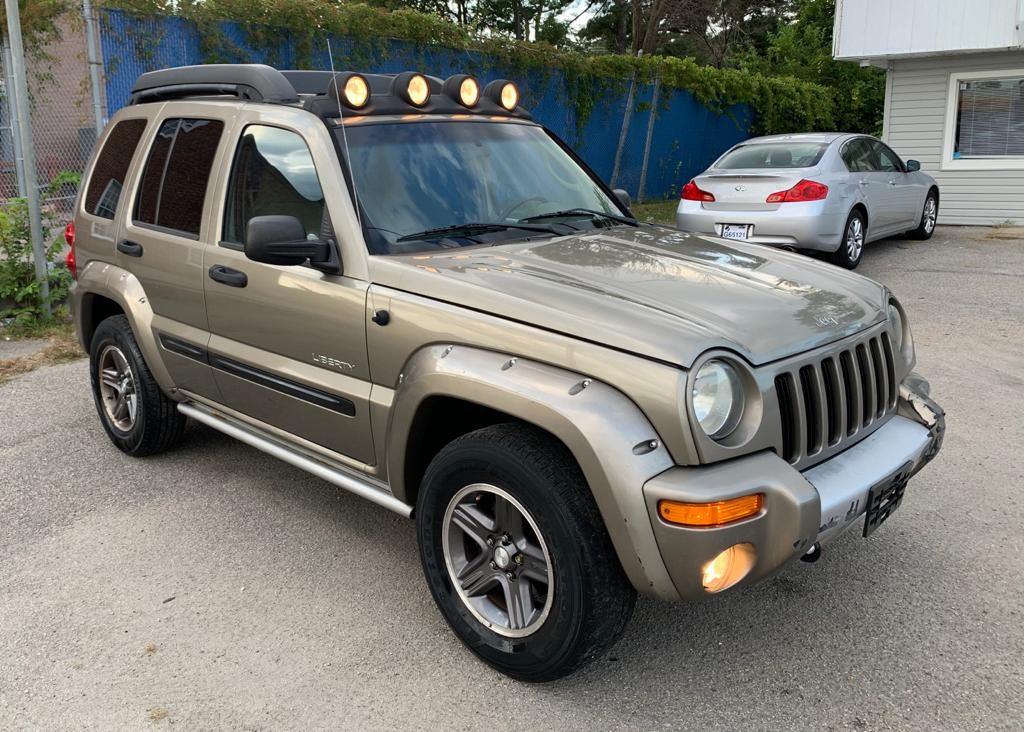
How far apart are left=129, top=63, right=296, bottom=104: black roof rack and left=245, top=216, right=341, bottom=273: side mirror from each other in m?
0.84

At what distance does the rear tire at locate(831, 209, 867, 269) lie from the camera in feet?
32.9

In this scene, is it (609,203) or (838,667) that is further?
(609,203)

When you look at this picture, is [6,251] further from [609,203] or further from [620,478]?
[620,478]

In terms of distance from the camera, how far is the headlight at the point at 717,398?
265 centimetres

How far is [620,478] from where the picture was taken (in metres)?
2.57

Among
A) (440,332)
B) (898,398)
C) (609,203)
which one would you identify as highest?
(609,203)

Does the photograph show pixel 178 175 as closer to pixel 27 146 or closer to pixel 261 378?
pixel 261 378

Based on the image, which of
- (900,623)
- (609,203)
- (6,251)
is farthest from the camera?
(6,251)

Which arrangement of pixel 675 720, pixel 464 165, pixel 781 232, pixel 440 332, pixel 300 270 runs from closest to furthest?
pixel 675 720, pixel 440 332, pixel 300 270, pixel 464 165, pixel 781 232

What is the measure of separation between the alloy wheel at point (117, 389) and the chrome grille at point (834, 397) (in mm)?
3426

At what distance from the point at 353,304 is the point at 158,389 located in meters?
1.89

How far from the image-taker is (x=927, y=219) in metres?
12.9

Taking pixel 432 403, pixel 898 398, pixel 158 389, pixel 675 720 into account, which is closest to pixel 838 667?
pixel 675 720

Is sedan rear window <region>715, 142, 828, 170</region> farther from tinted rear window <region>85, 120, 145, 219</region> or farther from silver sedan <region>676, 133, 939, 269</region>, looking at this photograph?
tinted rear window <region>85, 120, 145, 219</region>
